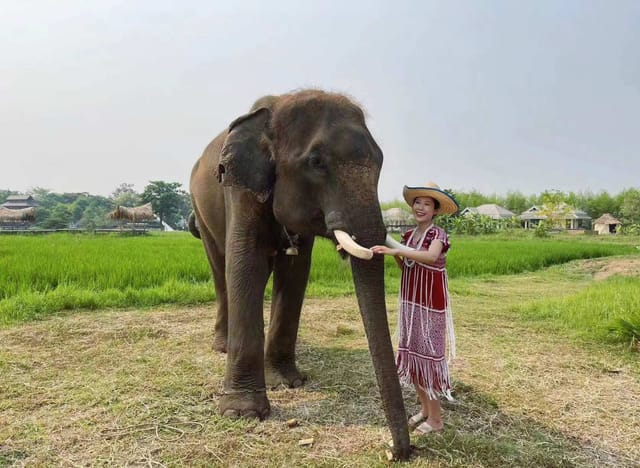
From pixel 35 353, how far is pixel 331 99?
147 inches

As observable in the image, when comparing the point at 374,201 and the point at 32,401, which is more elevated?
the point at 374,201

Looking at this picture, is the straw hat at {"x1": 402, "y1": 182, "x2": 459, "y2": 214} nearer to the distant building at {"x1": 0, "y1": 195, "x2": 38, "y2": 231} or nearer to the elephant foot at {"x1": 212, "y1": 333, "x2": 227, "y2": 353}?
the elephant foot at {"x1": 212, "y1": 333, "x2": 227, "y2": 353}

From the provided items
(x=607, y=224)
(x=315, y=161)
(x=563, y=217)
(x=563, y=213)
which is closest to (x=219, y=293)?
(x=315, y=161)

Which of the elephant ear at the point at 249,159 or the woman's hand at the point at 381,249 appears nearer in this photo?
the woman's hand at the point at 381,249

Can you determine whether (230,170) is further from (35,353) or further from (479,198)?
(479,198)

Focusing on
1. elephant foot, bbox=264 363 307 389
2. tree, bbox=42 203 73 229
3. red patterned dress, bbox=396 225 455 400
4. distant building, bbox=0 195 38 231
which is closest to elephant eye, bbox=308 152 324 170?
red patterned dress, bbox=396 225 455 400

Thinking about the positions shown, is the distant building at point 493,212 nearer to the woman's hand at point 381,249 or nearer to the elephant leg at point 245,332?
the elephant leg at point 245,332

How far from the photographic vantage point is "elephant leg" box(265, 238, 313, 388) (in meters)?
4.09

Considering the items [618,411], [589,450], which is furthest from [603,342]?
[589,450]

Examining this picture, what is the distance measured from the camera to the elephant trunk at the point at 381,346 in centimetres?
267

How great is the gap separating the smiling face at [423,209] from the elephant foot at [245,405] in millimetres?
1594

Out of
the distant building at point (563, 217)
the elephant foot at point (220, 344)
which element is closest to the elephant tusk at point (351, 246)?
the elephant foot at point (220, 344)

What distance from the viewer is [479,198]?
236ft

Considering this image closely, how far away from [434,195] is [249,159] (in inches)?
46.5
